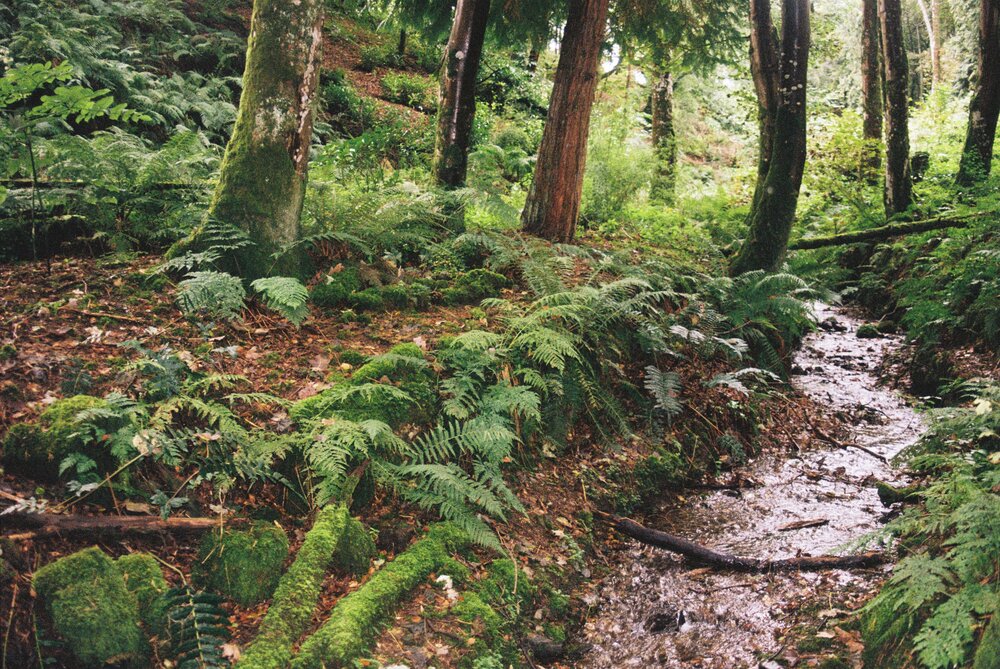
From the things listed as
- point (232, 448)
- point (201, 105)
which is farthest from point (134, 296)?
point (201, 105)

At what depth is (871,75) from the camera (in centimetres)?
1437

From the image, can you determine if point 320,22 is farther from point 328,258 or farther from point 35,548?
point 35,548

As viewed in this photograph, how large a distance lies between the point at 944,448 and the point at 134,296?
5.89 m

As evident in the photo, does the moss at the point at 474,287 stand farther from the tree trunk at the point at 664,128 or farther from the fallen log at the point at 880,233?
the tree trunk at the point at 664,128

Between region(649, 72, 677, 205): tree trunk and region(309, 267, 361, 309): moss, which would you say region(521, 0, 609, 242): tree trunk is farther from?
region(649, 72, 677, 205): tree trunk

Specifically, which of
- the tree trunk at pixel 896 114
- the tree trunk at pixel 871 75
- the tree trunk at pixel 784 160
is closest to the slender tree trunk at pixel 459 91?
the tree trunk at pixel 784 160

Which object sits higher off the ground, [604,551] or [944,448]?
[944,448]

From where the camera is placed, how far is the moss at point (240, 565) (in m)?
2.90

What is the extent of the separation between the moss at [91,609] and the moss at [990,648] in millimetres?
3281

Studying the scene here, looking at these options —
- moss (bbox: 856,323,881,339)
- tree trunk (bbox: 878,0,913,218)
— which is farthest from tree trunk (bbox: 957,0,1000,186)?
moss (bbox: 856,323,881,339)

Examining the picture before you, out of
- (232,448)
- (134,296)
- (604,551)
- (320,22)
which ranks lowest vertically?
(604,551)

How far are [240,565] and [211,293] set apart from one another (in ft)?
6.92

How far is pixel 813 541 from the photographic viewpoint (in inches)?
172

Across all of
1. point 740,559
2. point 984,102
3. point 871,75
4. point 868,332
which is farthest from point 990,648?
point 871,75
